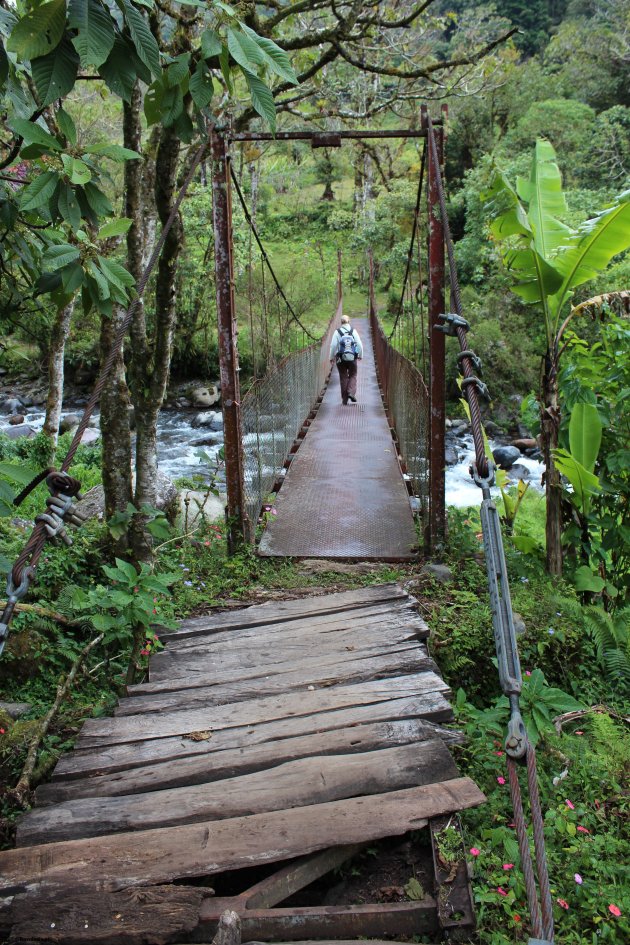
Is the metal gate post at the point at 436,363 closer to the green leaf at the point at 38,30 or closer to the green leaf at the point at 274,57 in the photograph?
the green leaf at the point at 274,57

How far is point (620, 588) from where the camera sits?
131 inches

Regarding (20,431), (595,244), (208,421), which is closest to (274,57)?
(595,244)

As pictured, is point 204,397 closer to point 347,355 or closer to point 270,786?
point 347,355

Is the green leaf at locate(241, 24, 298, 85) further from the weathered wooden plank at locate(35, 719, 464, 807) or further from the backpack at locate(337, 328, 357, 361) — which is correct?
the backpack at locate(337, 328, 357, 361)

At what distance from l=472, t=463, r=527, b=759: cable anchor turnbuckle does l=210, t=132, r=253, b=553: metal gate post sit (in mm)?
2021

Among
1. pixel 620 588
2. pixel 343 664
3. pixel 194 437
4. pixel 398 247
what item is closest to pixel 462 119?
pixel 398 247

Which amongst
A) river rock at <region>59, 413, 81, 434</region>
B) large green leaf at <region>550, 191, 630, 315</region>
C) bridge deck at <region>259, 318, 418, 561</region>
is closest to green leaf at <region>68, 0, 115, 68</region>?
large green leaf at <region>550, 191, 630, 315</region>

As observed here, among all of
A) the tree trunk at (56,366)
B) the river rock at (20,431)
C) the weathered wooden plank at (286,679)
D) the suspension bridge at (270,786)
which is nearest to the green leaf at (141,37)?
the suspension bridge at (270,786)

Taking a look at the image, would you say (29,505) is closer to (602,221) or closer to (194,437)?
(194,437)

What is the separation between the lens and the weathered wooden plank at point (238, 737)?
6.12 feet

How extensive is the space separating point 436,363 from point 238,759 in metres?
2.06

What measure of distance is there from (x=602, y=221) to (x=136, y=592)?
2.45m

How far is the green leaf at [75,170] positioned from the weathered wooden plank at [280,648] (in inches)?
61.2

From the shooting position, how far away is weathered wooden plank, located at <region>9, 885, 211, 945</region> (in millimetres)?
1324
